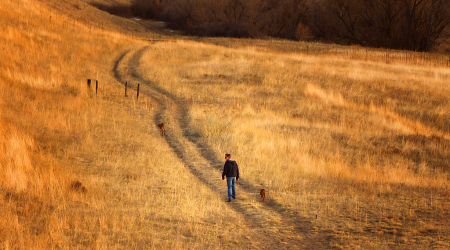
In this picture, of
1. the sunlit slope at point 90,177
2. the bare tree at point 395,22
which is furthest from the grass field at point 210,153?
the bare tree at point 395,22

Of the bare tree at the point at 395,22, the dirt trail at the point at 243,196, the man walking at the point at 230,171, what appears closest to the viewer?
the dirt trail at the point at 243,196

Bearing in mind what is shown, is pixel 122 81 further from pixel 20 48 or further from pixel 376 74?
pixel 376 74

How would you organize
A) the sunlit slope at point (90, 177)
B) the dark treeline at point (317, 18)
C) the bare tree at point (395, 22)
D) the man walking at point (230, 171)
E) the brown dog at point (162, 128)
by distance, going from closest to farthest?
1. the sunlit slope at point (90, 177)
2. the man walking at point (230, 171)
3. the brown dog at point (162, 128)
4. the bare tree at point (395, 22)
5. the dark treeline at point (317, 18)

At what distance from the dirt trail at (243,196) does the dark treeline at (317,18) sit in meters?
40.8

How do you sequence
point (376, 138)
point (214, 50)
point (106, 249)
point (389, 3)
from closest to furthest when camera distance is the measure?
point (106, 249), point (376, 138), point (214, 50), point (389, 3)

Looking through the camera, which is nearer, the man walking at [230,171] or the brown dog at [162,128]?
the man walking at [230,171]

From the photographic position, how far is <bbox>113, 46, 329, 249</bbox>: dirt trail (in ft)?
28.6

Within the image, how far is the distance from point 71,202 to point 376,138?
40.8 feet

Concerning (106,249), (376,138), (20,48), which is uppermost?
(20,48)

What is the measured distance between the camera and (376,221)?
31.6 feet

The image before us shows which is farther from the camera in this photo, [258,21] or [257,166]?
[258,21]

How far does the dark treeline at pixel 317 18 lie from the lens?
2054 inches

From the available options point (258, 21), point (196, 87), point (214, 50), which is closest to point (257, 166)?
point (196, 87)

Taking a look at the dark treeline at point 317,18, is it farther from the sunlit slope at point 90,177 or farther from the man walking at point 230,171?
the man walking at point 230,171
